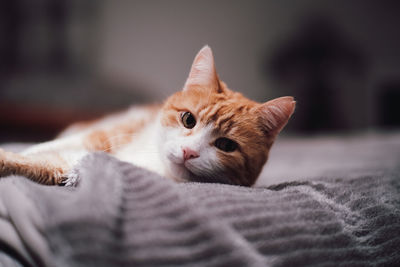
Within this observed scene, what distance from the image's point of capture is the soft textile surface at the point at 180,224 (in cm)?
46

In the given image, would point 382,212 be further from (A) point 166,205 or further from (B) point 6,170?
(B) point 6,170

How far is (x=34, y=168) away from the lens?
2.26 feet

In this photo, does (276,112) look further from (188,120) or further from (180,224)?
(180,224)

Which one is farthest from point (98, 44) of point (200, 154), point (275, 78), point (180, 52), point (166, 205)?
point (166, 205)

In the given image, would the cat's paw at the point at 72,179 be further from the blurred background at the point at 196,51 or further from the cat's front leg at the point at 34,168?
the blurred background at the point at 196,51

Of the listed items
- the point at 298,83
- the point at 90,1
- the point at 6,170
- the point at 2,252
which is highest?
the point at 90,1

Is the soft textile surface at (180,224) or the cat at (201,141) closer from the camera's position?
the soft textile surface at (180,224)

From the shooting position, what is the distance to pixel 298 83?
435 cm

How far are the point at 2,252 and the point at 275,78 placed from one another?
448 cm

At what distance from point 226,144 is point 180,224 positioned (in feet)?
1.36

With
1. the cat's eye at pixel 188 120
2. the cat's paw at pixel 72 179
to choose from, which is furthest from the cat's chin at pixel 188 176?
the cat's paw at pixel 72 179

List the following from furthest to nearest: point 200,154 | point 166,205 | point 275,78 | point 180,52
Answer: point 275,78, point 180,52, point 200,154, point 166,205

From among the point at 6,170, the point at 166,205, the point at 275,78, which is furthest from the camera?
the point at 275,78

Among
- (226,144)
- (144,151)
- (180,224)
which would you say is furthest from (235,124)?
(180,224)
